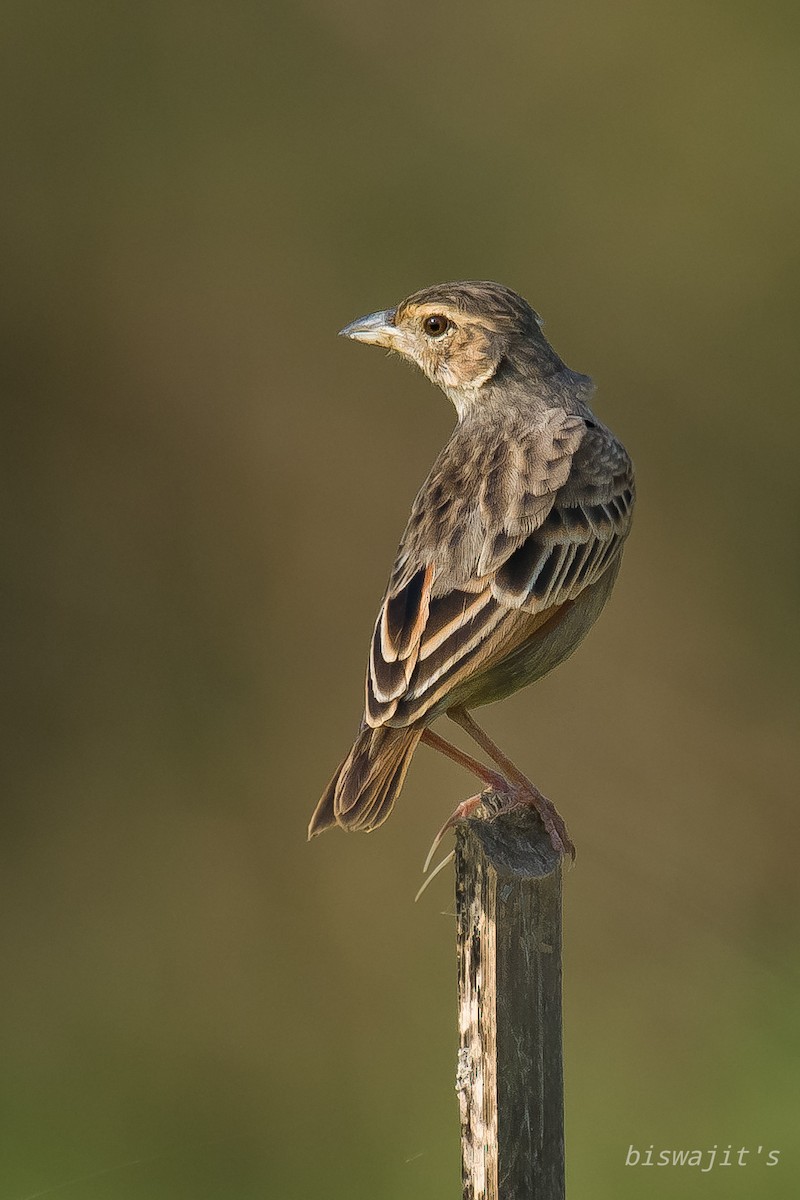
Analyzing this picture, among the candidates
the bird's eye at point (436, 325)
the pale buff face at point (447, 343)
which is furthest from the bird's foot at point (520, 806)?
the bird's eye at point (436, 325)

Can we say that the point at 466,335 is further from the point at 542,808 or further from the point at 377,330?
the point at 542,808

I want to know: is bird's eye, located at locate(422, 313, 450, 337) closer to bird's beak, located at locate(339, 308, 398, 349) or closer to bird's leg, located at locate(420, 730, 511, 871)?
bird's beak, located at locate(339, 308, 398, 349)

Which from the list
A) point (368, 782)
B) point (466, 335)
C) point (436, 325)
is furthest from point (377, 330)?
point (368, 782)

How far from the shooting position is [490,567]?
17.3ft

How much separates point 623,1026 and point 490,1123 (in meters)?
6.84

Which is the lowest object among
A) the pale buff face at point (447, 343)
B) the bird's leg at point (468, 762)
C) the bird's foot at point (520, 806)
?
the bird's foot at point (520, 806)

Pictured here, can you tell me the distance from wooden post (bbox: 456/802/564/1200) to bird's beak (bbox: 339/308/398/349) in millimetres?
2770

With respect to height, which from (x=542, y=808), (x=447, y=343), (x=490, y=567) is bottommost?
(x=542, y=808)

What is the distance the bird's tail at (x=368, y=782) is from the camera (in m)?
4.93

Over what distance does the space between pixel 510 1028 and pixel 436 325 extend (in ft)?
10.3

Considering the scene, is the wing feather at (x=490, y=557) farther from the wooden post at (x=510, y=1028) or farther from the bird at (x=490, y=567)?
the wooden post at (x=510, y=1028)

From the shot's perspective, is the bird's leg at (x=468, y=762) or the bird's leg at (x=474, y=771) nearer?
the bird's leg at (x=474, y=771)

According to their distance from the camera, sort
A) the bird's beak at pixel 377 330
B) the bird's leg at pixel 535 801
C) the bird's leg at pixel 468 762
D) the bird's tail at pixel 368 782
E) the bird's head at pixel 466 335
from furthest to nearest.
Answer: the bird's beak at pixel 377 330, the bird's head at pixel 466 335, the bird's leg at pixel 468 762, the bird's leg at pixel 535 801, the bird's tail at pixel 368 782

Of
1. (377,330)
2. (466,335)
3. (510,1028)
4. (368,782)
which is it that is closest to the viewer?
(510,1028)
